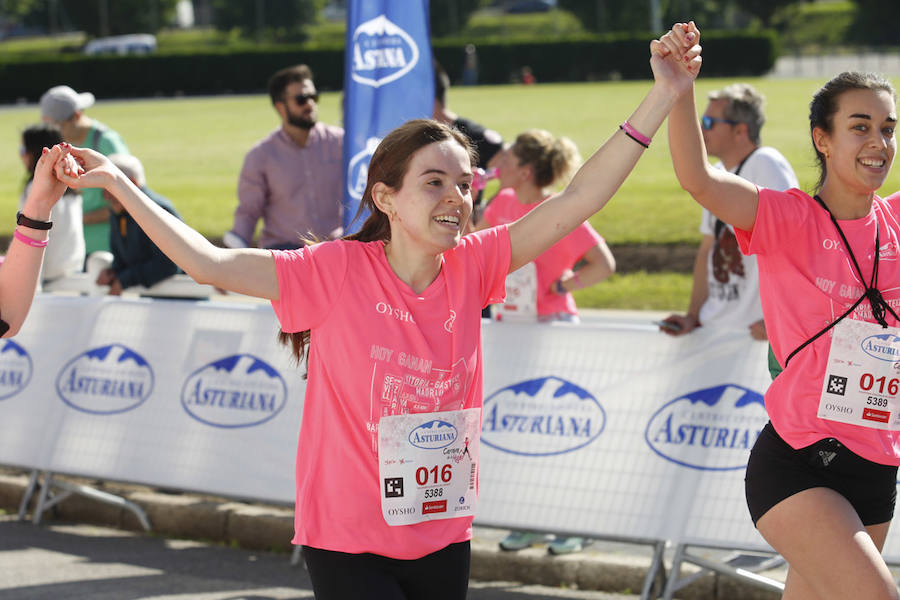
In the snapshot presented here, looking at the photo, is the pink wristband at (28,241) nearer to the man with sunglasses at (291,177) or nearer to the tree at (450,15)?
the man with sunglasses at (291,177)

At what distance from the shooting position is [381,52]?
269 inches

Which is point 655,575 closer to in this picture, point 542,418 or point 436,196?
point 542,418

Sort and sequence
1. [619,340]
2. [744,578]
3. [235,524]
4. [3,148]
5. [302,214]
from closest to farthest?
[744,578] → [619,340] → [235,524] → [302,214] → [3,148]

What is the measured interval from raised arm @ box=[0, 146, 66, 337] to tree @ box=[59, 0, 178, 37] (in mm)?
98681

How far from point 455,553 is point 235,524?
3.72m

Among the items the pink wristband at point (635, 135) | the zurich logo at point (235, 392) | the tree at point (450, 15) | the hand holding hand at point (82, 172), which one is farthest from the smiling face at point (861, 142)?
the tree at point (450, 15)

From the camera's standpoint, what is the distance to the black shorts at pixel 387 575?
3.16 meters

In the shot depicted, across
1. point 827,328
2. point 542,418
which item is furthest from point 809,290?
point 542,418

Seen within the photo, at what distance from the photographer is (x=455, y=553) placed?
3.30 meters

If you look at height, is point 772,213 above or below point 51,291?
above

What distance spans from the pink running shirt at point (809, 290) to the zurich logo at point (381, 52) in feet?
11.4

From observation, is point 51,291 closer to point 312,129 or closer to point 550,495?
point 312,129

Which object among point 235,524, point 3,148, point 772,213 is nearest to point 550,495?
point 235,524

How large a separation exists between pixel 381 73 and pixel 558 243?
136 cm
